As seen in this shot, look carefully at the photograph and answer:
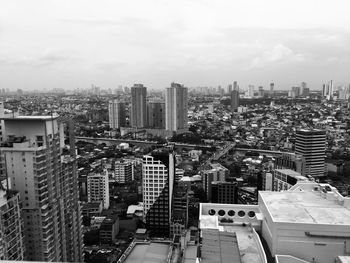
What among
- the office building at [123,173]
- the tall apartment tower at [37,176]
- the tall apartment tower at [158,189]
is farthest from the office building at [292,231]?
the office building at [123,173]

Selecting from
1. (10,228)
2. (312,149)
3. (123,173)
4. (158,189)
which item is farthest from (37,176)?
(312,149)

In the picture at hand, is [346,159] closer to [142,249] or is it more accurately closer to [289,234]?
[142,249]

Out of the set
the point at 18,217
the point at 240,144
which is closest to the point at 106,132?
the point at 240,144

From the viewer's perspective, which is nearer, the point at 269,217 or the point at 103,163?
the point at 269,217

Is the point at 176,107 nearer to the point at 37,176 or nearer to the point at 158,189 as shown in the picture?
the point at 158,189

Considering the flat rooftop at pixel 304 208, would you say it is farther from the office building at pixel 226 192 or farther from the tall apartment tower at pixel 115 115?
the tall apartment tower at pixel 115 115
